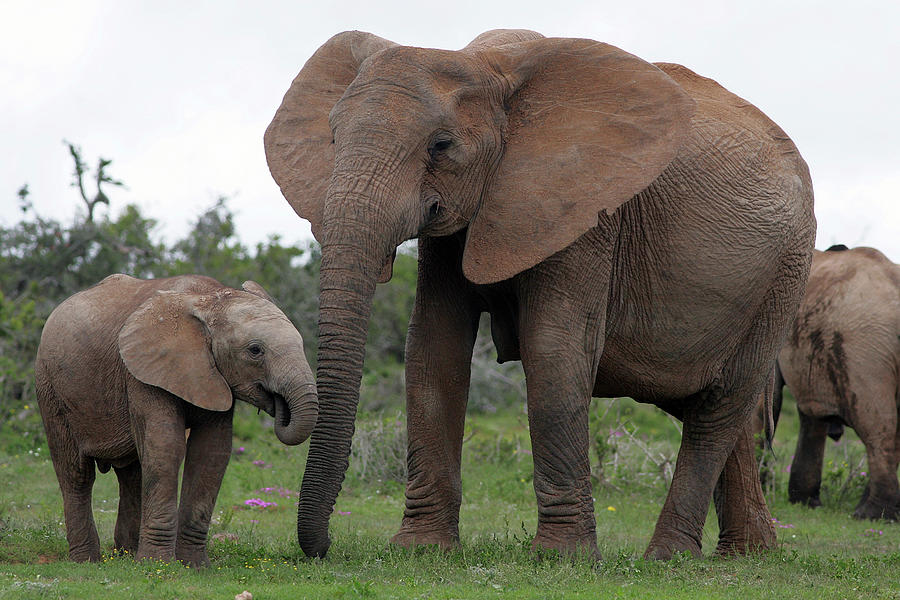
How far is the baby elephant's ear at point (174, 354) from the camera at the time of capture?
6.93 m

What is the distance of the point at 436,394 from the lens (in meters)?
7.83

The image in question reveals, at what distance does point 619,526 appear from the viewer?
1105cm

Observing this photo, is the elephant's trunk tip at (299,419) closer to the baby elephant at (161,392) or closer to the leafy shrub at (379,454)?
the baby elephant at (161,392)

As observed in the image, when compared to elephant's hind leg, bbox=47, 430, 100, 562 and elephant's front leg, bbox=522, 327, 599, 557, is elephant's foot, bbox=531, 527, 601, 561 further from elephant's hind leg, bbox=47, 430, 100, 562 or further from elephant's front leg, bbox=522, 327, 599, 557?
elephant's hind leg, bbox=47, 430, 100, 562

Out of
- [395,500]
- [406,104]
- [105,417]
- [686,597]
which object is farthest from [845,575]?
[395,500]

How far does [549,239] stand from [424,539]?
2.23 metres

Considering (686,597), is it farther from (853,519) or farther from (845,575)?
(853,519)

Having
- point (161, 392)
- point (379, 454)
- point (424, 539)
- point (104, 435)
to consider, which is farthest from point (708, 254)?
point (379, 454)

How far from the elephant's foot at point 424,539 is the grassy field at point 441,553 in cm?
14

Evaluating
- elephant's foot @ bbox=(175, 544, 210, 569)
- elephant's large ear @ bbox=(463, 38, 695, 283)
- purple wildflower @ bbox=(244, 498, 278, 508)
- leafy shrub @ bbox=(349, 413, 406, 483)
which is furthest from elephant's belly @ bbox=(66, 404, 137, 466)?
leafy shrub @ bbox=(349, 413, 406, 483)

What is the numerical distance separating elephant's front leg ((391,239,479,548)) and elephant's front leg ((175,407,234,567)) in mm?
1278

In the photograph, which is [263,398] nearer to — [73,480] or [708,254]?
[73,480]

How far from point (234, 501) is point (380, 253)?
18.6ft

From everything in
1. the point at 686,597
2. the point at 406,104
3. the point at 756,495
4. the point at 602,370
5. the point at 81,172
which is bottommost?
the point at 686,597
